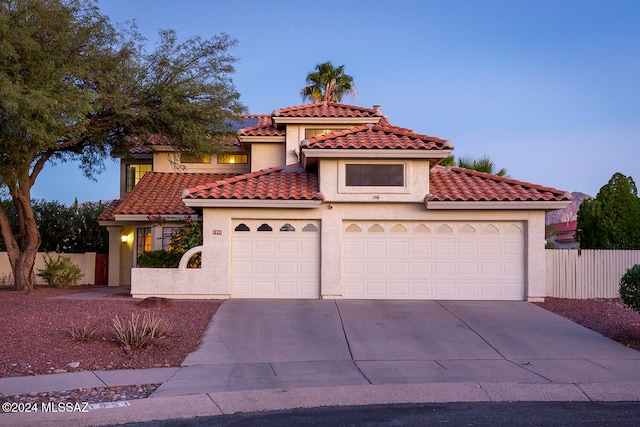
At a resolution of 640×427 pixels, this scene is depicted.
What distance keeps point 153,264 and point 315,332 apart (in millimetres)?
6589

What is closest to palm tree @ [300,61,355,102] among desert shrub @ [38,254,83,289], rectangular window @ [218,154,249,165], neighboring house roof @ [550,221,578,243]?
rectangular window @ [218,154,249,165]

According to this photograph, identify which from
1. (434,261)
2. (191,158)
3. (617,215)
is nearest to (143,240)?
(191,158)

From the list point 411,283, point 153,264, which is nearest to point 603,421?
point 411,283

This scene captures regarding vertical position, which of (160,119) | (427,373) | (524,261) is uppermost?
(160,119)

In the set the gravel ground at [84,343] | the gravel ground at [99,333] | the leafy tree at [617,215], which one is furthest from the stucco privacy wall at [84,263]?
the leafy tree at [617,215]

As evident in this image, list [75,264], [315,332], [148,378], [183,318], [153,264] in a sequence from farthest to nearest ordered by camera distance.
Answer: [75,264]
[153,264]
[183,318]
[315,332]
[148,378]

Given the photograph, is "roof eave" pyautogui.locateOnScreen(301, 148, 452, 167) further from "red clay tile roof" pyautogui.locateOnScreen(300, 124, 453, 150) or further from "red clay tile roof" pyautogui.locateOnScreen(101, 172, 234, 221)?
"red clay tile roof" pyautogui.locateOnScreen(101, 172, 234, 221)

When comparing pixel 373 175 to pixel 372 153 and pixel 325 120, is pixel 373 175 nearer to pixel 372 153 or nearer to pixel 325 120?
pixel 372 153

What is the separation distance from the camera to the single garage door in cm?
1770

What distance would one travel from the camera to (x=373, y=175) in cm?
1788

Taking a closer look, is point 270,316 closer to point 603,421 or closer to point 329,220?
point 329,220

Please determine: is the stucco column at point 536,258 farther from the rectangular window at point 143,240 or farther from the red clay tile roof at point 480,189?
the rectangular window at point 143,240

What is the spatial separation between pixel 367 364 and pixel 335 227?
22.7 ft

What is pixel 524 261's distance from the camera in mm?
17781
